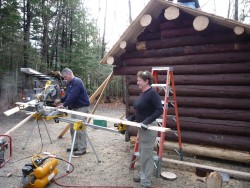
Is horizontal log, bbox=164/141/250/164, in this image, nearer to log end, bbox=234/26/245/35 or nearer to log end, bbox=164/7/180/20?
log end, bbox=234/26/245/35

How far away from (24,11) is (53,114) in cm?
1577

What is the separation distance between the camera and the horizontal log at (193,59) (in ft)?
19.6

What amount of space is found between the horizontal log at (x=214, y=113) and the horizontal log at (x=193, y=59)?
1269 millimetres

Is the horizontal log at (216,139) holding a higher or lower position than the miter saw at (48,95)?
lower

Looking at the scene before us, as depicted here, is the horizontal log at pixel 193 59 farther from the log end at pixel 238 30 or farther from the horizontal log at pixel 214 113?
the horizontal log at pixel 214 113

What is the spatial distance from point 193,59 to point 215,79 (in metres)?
0.82

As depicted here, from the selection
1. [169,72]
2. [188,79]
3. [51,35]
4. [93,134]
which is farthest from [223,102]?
[51,35]

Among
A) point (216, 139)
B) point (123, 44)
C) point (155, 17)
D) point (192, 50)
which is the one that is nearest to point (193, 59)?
point (192, 50)

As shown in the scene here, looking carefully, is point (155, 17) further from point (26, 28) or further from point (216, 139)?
point (26, 28)

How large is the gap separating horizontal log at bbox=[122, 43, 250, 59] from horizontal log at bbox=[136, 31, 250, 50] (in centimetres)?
11

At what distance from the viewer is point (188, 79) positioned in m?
6.71

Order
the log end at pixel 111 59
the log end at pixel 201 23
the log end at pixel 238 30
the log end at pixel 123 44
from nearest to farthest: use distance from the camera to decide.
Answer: the log end at pixel 238 30
the log end at pixel 201 23
the log end at pixel 123 44
the log end at pixel 111 59

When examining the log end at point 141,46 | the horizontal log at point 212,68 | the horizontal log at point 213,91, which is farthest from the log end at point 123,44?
the horizontal log at point 213,91

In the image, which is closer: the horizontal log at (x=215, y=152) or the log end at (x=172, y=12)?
the horizontal log at (x=215, y=152)
